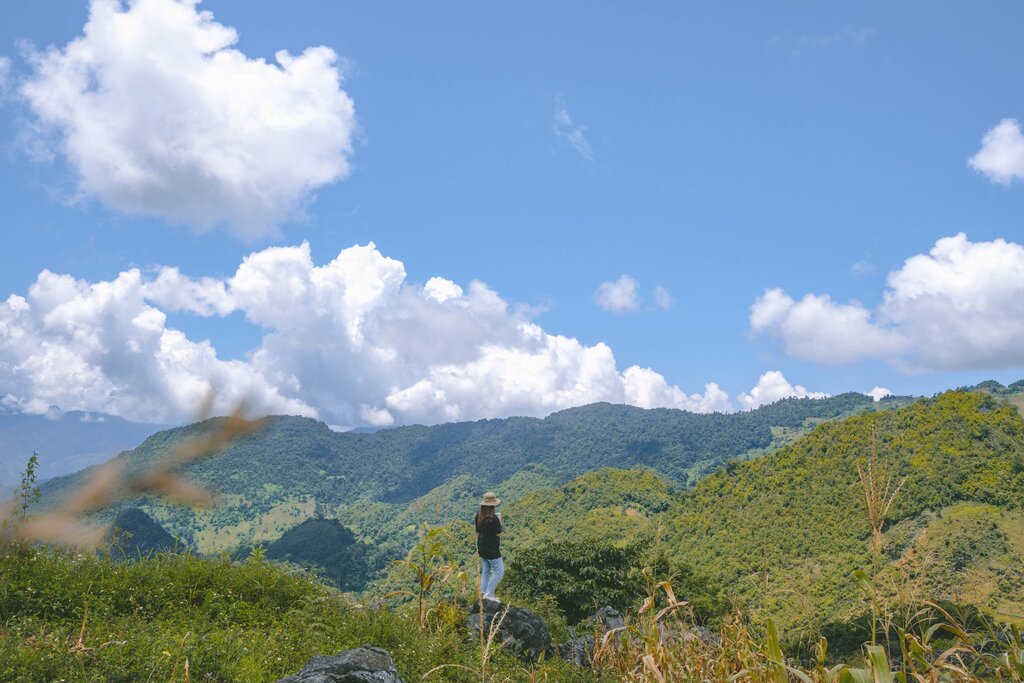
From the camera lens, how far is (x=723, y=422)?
177 m

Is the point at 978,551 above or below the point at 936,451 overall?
Result: below

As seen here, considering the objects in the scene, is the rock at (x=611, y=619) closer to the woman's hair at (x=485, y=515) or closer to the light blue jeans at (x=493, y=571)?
the light blue jeans at (x=493, y=571)

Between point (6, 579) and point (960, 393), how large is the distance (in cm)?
6904

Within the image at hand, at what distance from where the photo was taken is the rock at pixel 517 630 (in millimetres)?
7652

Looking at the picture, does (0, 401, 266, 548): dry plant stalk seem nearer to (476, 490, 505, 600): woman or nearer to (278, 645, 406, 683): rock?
(278, 645, 406, 683): rock

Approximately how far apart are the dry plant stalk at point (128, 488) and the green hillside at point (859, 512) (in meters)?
35.1

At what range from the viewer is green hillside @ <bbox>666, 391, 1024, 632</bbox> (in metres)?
35.9

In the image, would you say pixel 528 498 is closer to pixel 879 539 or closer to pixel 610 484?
pixel 610 484

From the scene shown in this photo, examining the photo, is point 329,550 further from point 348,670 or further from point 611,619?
point 348,670

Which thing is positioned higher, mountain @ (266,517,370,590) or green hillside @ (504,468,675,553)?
green hillside @ (504,468,675,553)

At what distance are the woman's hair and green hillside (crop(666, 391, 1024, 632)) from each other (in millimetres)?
26935

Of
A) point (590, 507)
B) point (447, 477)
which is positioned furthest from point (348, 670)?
point (447, 477)

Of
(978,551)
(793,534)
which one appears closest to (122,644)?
(978,551)

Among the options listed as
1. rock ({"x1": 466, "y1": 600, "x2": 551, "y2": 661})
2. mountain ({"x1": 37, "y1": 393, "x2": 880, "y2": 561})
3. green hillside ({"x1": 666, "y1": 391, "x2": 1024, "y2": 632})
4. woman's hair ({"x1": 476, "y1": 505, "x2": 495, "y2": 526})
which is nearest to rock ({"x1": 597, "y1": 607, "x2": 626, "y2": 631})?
rock ({"x1": 466, "y1": 600, "x2": 551, "y2": 661})
